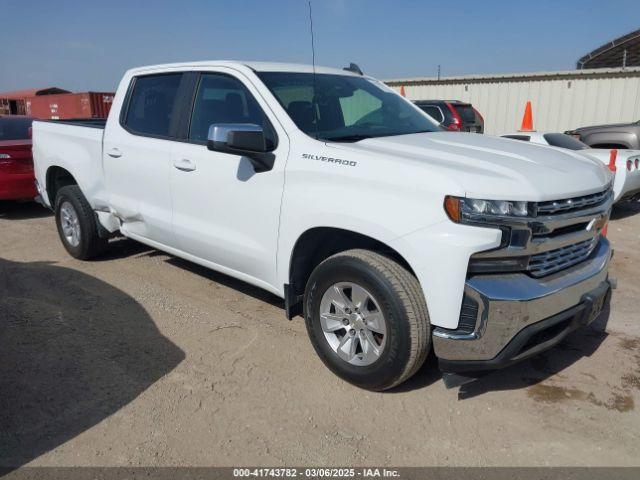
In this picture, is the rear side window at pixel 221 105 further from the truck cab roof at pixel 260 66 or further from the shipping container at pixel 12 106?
the shipping container at pixel 12 106

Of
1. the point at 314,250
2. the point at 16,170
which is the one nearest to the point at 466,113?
the point at 16,170

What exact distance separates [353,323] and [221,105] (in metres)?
1.95

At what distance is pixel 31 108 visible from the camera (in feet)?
83.0

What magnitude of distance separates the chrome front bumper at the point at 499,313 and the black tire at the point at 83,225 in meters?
3.95

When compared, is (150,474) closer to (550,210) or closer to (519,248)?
(519,248)

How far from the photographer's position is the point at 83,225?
18.0 feet

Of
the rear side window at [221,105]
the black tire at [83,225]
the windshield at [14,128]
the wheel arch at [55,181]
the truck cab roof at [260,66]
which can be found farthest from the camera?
the windshield at [14,128]

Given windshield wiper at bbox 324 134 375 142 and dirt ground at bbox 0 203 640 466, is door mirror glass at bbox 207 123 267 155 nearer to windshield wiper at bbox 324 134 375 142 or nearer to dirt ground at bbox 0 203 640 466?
windshield wiper at bbox 324 134 375 142

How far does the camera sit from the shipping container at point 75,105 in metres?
20.6

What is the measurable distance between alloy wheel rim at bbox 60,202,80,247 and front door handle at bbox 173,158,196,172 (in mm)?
1979

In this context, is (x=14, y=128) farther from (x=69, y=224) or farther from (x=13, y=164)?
(x=69, y=224)

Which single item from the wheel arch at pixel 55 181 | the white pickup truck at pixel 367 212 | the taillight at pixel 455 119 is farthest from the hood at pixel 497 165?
the taillight at pixel 455 119

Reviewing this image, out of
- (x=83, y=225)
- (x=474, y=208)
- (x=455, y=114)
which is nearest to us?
(x=474, y=208)

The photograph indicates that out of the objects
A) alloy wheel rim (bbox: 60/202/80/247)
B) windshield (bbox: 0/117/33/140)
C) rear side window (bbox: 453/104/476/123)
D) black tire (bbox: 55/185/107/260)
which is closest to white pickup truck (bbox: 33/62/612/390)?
black tire (bbox: 55/185/107/260)
